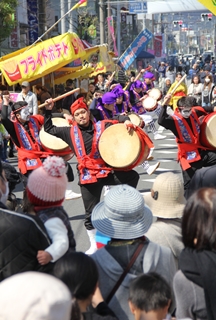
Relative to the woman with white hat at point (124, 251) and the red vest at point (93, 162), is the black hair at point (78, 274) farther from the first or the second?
the red vest at point (93, 162)

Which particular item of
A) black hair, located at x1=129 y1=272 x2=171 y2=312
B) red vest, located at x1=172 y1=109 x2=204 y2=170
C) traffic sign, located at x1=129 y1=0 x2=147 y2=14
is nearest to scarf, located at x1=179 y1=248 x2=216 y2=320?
black hair, located at x1=129 y1=272 x2=171 y2=312

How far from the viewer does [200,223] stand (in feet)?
10.0

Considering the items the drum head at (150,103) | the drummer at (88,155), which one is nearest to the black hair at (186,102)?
the drummer at (88,155)

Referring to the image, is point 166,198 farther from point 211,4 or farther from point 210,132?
point 211,4

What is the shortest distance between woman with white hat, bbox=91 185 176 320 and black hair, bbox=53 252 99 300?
0.35m

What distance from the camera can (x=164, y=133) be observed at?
56.6 ft

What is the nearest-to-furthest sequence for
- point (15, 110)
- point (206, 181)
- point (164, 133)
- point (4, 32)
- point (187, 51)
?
1. point (206, 181)
2. point (15, 110)
3. point (164, 133)
4. point (4, 32)
5. point (187, 51)

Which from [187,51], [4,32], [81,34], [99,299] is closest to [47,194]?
[99,299]

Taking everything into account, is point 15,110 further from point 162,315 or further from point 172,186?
point 162,315

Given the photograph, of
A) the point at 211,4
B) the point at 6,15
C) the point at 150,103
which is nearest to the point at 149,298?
the point at 150,103

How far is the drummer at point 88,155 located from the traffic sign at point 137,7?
3570 centimetres

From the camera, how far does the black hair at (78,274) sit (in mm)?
2812

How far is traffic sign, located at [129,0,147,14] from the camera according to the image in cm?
4144

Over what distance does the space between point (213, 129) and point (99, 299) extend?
15.3ft
